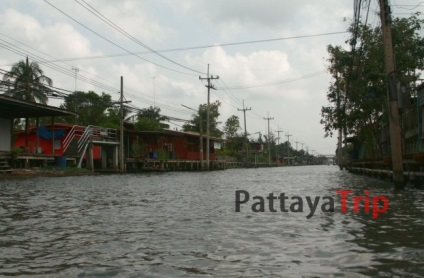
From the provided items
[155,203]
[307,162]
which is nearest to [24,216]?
[155,203]

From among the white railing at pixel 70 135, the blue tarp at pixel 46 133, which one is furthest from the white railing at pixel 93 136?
the blue tarp at pixel 46 133

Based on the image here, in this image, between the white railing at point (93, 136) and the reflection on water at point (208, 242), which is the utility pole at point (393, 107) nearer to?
the reflection on water at point (208, 242)

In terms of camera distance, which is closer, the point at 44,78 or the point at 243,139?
the point at 44,78

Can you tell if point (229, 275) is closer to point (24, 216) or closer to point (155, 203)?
point (24, 216)

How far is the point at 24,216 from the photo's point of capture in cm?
988

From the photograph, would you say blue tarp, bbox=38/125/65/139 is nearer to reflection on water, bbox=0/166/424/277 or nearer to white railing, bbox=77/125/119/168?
white railing, bbox=77/125/119/168

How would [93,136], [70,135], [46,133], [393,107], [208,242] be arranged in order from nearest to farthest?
[208,242] < [393,107] < [70,135] < [93,136] < [46,133]

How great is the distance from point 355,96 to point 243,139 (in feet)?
222

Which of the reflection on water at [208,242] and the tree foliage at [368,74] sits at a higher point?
the tree foliage at [368,74]

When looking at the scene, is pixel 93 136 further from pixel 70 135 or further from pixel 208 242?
pixel 208 242

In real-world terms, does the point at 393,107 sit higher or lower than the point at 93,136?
lower

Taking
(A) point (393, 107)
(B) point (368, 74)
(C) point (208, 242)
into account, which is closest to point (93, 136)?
(B) point (368, 74)

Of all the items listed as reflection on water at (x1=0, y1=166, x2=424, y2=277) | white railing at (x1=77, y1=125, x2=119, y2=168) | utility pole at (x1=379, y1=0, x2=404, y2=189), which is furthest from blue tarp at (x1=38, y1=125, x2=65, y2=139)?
utility pole at (x1=379, y1=0, x2=404, y2=189)

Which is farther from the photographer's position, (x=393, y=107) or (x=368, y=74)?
(x=368, y=74)
